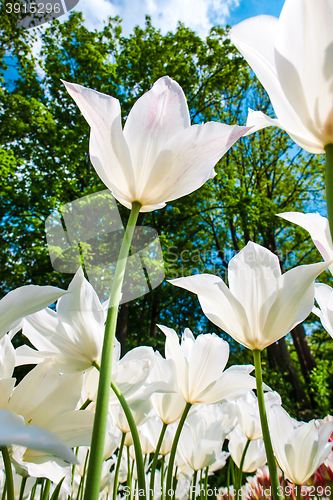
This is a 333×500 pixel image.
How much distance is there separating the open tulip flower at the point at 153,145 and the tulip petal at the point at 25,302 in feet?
0.42

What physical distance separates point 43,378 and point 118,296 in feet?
0.50

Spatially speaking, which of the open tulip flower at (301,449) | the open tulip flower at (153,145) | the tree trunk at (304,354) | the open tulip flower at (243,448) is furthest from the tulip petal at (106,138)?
the tree trunk at (304,354)

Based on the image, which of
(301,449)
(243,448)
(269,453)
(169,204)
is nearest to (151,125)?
(269,453)

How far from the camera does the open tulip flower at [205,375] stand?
0.50 metres

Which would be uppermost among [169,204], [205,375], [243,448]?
[169,204]

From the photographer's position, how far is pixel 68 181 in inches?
242

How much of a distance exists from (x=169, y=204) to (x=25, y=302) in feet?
22.9

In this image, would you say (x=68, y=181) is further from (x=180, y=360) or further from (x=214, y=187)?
(x=180, y=360)

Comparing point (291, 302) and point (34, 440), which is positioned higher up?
point (291, 302)

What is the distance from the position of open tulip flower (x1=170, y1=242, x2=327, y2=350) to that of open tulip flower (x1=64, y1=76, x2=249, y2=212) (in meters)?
0.11

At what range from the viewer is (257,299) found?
396 mm

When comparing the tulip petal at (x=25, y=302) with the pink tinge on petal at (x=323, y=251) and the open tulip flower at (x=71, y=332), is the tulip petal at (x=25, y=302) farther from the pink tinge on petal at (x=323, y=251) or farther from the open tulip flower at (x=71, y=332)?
the pink tinge on petal at (x=323, y=251)

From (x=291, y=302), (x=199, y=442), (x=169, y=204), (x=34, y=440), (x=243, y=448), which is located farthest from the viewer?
(x=169, y=204)

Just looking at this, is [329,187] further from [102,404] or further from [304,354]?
[304,354]
